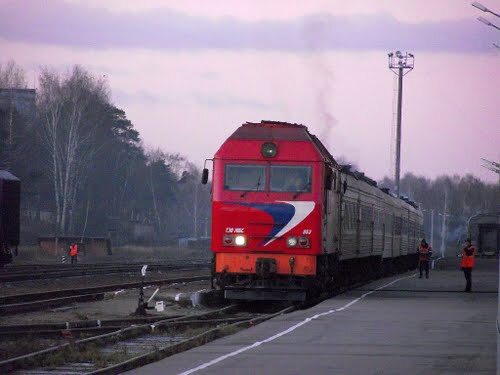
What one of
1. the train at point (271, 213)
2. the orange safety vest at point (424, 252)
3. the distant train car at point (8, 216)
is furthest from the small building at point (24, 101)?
the train at point (271, 213)

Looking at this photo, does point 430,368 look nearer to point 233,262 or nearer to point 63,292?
point 233,262

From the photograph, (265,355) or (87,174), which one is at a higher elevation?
(87,174)

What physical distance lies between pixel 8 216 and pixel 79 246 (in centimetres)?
2249

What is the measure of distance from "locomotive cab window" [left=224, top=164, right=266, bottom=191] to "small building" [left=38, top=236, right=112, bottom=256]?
4190 centimetres

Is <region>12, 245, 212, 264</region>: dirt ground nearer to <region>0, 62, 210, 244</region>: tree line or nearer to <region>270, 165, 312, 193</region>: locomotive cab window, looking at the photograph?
<region>0, 62, 210, 244</region>: tree line

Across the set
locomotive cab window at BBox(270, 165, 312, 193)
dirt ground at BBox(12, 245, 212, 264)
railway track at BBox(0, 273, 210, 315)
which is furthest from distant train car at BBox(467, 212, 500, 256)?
locomotive cab window at BBox(270, 165, 312, 193)

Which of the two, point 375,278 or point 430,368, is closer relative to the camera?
point 430,368

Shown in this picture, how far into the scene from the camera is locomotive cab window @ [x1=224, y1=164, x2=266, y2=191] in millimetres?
26000

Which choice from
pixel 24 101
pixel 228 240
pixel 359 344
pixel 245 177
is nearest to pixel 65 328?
pixel 359 344

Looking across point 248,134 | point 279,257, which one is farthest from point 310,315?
point 248,134

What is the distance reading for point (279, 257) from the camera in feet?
83.6

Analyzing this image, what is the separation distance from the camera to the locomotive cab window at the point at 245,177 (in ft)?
85.3

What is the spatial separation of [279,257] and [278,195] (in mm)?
1350

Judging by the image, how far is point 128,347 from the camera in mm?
18281
